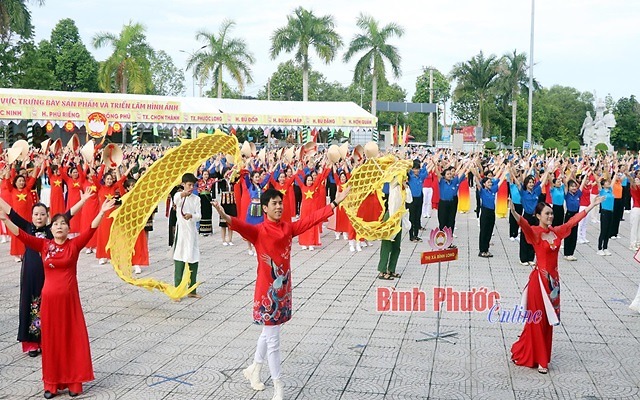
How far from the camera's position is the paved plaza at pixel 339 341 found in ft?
18.0

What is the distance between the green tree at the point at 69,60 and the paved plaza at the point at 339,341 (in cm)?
4333

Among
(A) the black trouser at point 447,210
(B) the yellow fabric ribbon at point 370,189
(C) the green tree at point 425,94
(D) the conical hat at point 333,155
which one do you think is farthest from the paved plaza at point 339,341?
(C) the green tree at point 425,94

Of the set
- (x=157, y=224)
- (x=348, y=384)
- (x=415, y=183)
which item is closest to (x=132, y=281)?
(x=348, y=384)

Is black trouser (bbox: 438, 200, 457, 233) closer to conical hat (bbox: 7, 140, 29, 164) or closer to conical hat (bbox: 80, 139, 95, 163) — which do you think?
conical hat (bbox: 80, 139, 95, 163)

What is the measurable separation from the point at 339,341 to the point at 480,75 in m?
46.5

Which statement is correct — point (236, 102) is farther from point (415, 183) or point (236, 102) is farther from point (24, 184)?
point (24, 184)

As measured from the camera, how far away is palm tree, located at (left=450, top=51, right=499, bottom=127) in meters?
50.1

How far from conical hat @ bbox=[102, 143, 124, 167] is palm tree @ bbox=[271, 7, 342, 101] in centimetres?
2963

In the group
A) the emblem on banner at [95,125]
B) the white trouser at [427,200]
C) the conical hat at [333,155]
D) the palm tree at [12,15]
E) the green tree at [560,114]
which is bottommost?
the white trouser at [427,200]

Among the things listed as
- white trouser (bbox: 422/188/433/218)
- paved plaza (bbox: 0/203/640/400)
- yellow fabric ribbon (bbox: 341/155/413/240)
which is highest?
yellow fabric ribbon (bbox: 341/155/413/240)

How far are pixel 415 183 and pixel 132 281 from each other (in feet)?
27.7

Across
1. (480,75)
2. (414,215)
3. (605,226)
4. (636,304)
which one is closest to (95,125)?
(414,215)

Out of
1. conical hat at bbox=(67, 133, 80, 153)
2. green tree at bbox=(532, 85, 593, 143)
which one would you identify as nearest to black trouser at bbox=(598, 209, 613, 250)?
conical hat at bbox=(67, 133, 80, 153)

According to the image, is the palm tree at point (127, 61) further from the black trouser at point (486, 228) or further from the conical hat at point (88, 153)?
the black trouser at point (486, 228)
